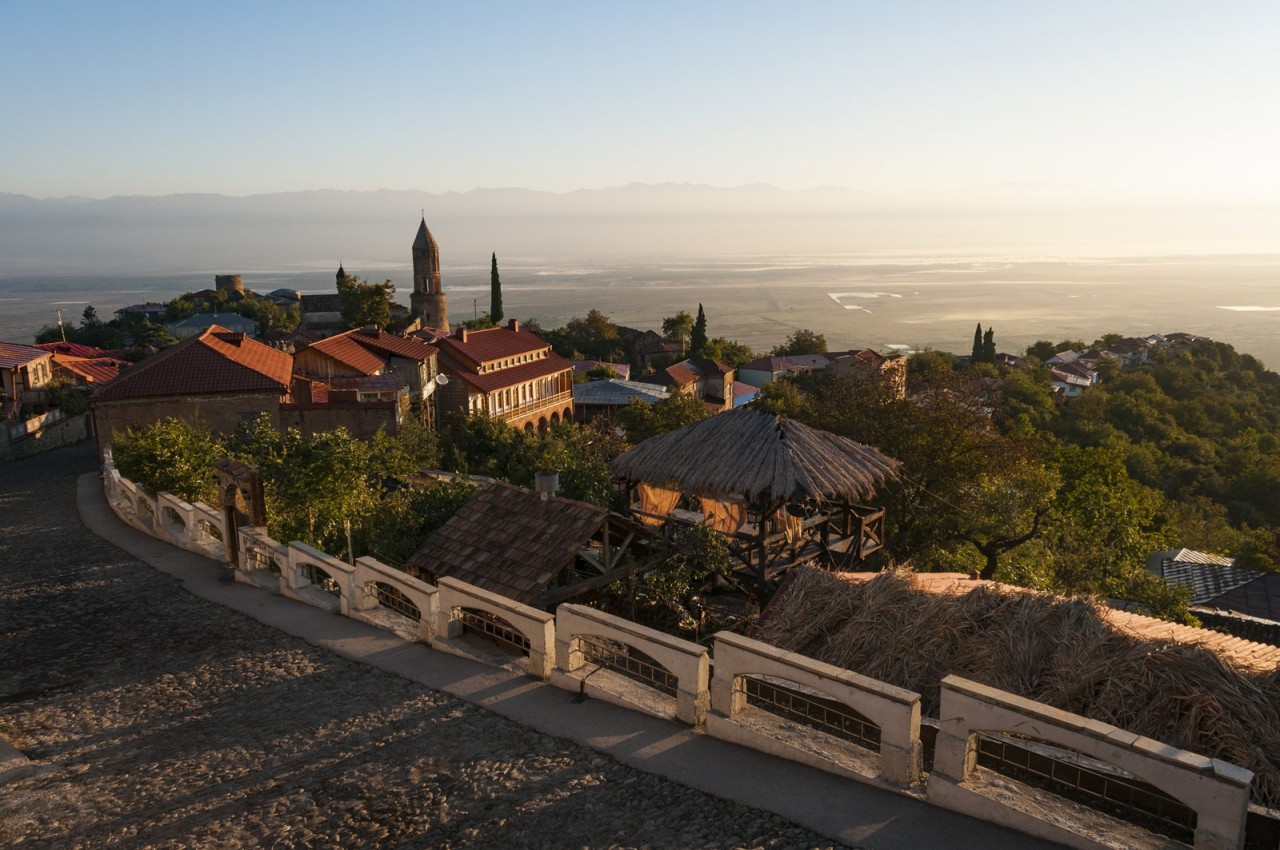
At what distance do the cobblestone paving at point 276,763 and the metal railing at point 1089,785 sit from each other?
1.64 m

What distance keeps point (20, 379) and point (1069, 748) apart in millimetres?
47704

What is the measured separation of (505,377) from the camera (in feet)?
170

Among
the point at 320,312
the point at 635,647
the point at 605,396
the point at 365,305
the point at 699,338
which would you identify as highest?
the point at 365,305

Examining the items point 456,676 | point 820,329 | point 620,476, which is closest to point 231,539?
point 456,676

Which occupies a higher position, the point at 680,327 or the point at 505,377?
the point at 680,327

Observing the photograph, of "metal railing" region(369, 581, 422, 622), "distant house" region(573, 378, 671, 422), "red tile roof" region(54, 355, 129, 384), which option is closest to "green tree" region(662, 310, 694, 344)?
"distant house" region(573, 378, 671, 422)

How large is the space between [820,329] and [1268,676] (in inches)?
7225

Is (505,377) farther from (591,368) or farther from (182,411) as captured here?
(182,411)

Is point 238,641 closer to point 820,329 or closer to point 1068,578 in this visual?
point 1068,578

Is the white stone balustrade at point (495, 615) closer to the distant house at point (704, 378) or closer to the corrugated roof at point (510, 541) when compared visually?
the corrugated roof at point (510, 541)

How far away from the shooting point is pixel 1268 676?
6.50 meters

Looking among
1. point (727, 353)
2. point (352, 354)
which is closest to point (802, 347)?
point (727, 353)

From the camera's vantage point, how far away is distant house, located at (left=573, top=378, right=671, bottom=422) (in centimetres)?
5900

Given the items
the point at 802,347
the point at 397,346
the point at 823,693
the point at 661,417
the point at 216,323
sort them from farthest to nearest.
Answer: the point at 802,347
the point at 216,323
the point at 397,346
the point at 661,417
the point at 823,693
